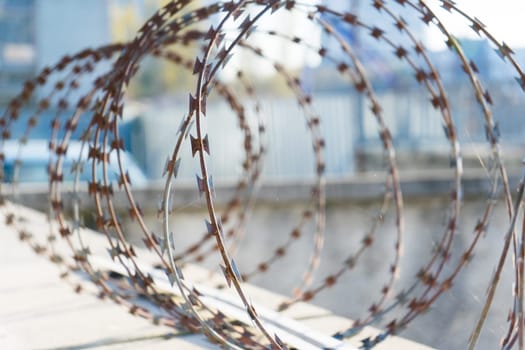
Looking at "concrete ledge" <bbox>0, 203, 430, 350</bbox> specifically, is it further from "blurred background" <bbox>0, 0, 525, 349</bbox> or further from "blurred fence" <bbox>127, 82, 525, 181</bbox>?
"blurred fence" <bbox>127, 82, 525, 181</bbox>

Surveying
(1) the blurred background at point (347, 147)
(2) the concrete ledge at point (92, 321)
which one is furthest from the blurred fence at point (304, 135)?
(2) the concrete ledge at point (92, 321)

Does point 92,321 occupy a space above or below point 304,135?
below

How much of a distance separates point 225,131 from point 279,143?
1.30 meters

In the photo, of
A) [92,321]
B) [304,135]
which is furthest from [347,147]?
[92,321]

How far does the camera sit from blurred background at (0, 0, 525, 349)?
257 inches

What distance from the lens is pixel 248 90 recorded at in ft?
16.2

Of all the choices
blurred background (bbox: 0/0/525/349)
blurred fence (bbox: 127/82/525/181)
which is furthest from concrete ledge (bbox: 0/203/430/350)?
blurred fence (bbox: 127/82/525/181)

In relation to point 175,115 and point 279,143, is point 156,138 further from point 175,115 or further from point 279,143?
point 279,143

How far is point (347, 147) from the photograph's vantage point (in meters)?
19.8

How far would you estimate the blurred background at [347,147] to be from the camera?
257 inches

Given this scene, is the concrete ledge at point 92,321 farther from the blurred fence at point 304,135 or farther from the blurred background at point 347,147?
the blurred fence at point 304,135

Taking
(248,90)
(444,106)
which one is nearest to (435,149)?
(248,90)

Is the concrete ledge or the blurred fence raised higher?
the blurred fence

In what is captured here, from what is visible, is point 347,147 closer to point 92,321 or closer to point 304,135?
point 304,135
